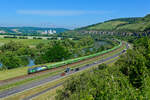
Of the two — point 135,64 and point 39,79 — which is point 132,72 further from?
point 39,79

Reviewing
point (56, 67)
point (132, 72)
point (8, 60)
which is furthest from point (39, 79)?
point (8, 60)

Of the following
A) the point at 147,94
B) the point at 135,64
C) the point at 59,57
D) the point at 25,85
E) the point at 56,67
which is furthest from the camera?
the point at 59,57

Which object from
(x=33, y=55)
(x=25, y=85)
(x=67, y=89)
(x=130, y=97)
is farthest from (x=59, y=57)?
(x=130, y=97)

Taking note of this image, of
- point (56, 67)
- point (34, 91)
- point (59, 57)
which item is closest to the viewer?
point (34, 91)

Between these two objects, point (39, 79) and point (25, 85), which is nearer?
point (25, 85)

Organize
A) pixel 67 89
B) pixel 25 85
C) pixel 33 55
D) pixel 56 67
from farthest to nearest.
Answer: pixel 33 55 → pixel 56 67 → pixel 25 85 → pixel 67 89

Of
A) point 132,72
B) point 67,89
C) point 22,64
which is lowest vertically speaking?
point 22,64

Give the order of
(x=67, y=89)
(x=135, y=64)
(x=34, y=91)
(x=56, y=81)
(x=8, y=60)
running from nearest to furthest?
1. (x=135, y=64)
2. (x=67, y=89)
3. (x=34, y=91)
4. (x=56, y=81)
5. (x=8, y=60)

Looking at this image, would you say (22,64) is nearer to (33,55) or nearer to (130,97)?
(33,55)

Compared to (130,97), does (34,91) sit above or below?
below
